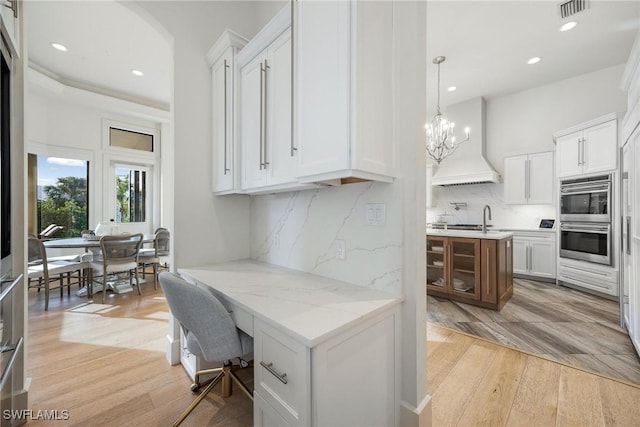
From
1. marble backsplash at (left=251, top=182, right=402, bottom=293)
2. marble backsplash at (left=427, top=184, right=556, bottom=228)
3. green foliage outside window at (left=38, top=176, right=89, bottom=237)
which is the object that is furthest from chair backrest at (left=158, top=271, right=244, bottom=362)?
marble backsplash at (left=427, top=184, right=556, bottom=228)

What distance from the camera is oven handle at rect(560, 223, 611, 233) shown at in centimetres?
370

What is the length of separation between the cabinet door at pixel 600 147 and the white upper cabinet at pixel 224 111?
192 inches

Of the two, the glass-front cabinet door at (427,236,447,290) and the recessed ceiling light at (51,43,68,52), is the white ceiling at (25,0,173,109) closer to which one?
the recessed ceiling light at (51,43,68,52)

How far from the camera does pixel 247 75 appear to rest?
199 cm

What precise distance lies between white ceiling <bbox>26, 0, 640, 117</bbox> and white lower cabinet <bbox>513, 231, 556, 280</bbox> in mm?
2832

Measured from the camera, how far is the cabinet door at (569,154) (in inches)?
162

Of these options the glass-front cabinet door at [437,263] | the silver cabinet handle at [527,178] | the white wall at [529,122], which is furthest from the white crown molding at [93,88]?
the silver cabinet handle at [527,178]

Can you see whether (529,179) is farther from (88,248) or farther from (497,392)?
(88,248)

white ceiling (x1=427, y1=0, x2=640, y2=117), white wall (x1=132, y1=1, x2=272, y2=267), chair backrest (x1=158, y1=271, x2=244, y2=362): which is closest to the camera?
chair backrest (x1=158, y1=271, x2=244, y2=362)

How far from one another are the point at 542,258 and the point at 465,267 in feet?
7.59

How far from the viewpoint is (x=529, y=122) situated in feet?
17.3

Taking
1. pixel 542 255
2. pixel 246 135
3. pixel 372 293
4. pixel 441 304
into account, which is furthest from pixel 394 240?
pixel 542 255

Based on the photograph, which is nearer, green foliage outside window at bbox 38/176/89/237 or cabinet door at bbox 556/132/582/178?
cabinet door at bbox 556/132/582/178

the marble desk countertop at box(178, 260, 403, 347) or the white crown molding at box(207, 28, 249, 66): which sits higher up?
the white crown molding at box(207, 28, 249, 66)
